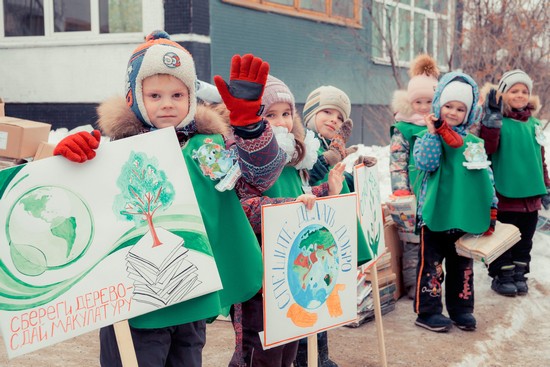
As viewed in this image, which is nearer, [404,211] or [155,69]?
[155,69]

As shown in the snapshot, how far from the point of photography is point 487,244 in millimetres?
4855

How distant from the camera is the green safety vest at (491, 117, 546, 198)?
614 centimetres

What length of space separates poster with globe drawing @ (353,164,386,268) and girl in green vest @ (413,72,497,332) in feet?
2.87

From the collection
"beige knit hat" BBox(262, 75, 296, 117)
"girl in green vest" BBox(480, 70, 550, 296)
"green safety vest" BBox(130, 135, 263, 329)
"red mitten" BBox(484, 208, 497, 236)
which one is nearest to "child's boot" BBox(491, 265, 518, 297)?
"girl in green vest" BBox(480, 70, 550, 296)

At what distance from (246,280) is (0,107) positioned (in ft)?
14.2

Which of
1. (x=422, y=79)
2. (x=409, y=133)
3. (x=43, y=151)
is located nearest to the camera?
(x=409, y=133)

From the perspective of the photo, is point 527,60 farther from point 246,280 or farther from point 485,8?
point 246,280

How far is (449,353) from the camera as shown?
4.74 m

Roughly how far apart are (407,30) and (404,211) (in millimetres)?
9887

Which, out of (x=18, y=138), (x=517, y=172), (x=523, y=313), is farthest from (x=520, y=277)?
(x=18, y=138)

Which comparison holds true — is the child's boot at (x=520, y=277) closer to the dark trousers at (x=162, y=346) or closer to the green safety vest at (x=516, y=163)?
the green safety vest at (x=516, y=163)

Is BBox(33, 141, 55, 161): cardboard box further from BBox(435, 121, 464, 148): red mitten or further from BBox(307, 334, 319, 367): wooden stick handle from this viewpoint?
BBox(307, 334, 319, 367): wooden stick handle

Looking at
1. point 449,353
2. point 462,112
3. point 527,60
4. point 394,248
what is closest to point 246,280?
point 449,353

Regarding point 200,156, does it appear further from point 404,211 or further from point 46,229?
point 404,211
